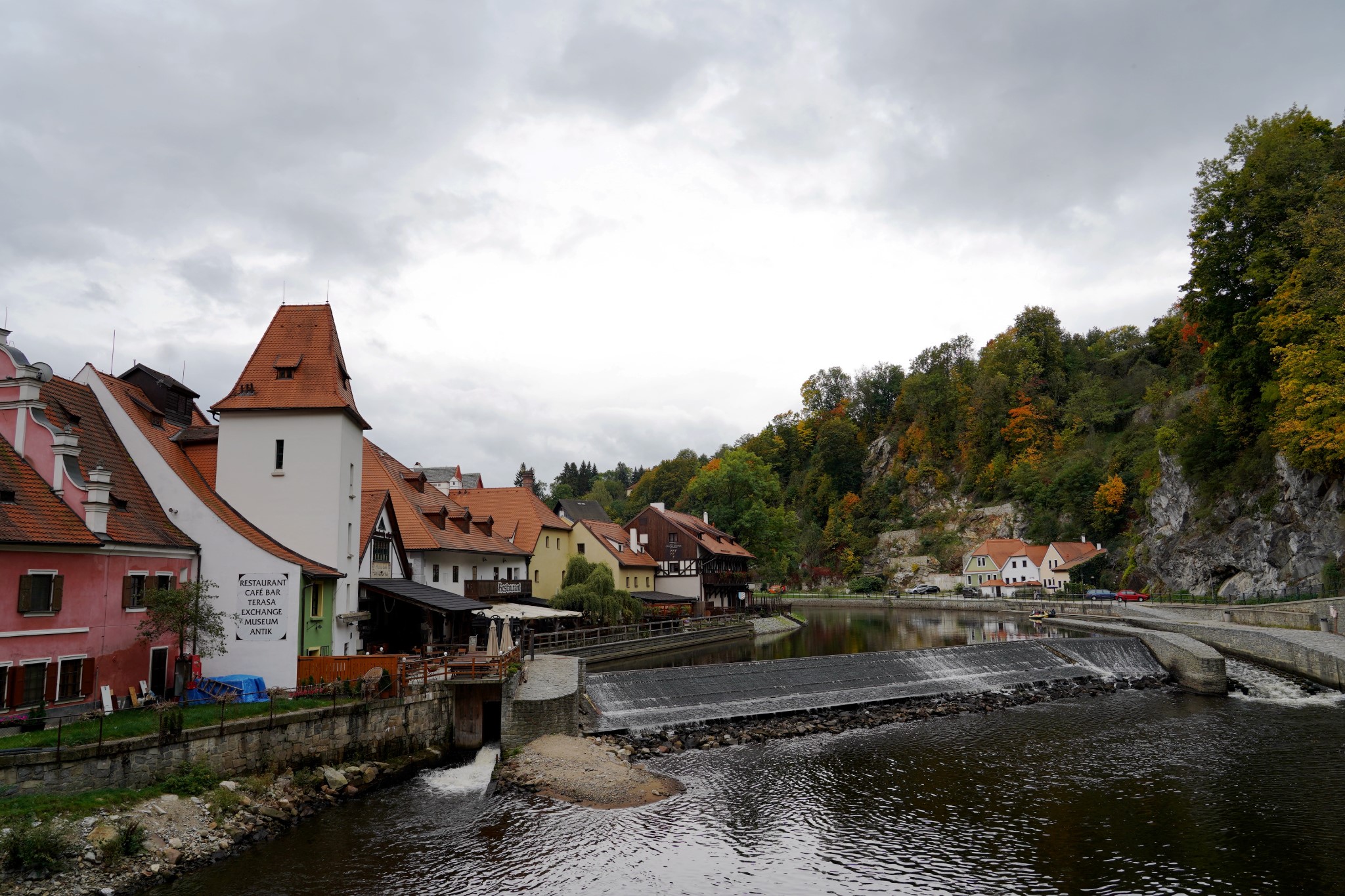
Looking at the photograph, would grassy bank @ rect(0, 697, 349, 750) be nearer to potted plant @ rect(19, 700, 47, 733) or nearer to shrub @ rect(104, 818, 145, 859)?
potted plant @ rect(19, 700, 47, 733)

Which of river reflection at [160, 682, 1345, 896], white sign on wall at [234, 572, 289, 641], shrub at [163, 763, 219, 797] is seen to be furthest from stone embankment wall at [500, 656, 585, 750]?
shrub at [163, 763, 219, 797]

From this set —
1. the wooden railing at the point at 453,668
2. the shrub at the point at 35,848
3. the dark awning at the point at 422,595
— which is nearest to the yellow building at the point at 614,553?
the dark awning at the point at 422,595

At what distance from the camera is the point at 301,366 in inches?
1020

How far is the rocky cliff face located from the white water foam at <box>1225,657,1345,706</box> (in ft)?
27.9

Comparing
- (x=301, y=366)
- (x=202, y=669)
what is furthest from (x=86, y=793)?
(x=301, y=366)

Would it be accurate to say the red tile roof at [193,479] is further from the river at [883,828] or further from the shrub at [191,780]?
the river at [883,828]

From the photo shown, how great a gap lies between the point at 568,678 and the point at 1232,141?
151 feet

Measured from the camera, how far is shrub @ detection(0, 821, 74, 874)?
12000 millimetres

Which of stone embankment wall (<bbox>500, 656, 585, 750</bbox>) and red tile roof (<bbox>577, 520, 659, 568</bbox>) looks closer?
stone embankment wall (<bbox>500, 656, 585, 750</bbox>)

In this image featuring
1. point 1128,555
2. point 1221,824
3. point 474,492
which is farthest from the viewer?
point 1128,555

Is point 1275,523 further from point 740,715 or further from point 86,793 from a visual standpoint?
point 86,793

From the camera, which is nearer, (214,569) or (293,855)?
(293,855)

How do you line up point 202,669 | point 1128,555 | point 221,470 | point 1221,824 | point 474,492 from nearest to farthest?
point 1221,824, point 202,669, point 221,470, point 474,492, point 1128,555

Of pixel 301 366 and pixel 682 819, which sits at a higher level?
pixel 301 366
